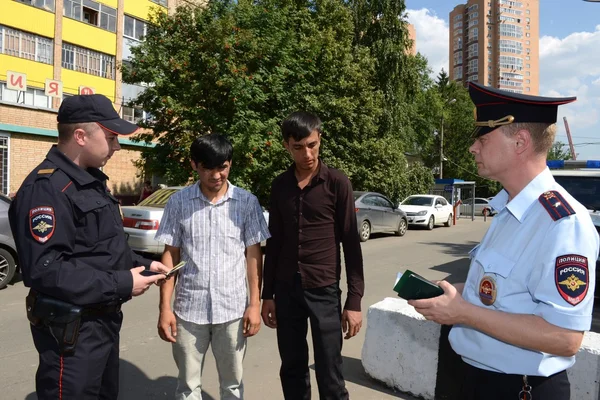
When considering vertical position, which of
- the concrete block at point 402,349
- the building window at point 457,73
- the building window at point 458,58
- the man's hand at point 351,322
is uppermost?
the building window at point 458,58

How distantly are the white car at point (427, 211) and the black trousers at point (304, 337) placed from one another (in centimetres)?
1644

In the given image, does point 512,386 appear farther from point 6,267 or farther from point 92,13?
point 92,13

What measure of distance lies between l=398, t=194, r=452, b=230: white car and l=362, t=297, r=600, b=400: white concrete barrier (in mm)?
15329

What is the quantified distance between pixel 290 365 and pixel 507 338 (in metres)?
1.67

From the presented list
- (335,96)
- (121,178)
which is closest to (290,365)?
(335,96)

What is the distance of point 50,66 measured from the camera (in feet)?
79.4

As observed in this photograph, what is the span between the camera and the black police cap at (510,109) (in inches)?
64.4

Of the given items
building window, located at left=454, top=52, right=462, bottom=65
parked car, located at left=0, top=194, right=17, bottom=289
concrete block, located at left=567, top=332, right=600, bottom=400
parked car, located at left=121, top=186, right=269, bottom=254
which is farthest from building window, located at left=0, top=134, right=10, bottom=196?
building window, located at left=454, top=52, right=462, bottom=65

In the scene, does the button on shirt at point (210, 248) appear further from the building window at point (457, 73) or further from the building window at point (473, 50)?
the building window at point (457, 73)

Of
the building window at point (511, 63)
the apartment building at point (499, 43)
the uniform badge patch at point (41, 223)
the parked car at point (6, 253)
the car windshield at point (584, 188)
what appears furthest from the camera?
the building window at point (511, 63)

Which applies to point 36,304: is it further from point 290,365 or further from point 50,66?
point 50,66

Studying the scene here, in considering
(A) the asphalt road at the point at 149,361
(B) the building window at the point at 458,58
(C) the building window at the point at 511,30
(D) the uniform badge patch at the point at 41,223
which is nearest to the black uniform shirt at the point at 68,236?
(D) the uniform badge patch at the point at 41,223

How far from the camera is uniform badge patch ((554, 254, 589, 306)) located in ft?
4.66

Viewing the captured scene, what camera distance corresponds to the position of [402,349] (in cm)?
365
